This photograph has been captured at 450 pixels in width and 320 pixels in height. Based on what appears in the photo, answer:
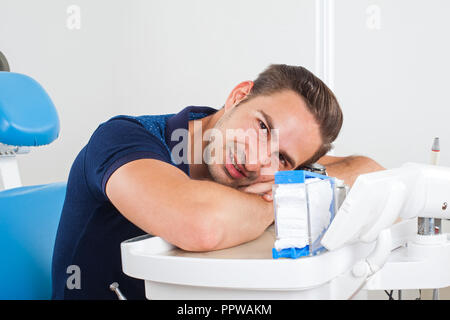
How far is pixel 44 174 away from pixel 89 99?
0.38 metres

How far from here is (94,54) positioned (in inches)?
82.5

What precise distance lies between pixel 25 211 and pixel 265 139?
0.54 meters

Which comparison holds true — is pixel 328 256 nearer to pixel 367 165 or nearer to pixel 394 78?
pixel 367 165

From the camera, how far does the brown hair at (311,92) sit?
3.60 feet

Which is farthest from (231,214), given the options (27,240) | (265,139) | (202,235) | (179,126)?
(27,240)

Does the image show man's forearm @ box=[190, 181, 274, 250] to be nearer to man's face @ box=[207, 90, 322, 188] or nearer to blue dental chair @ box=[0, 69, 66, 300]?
man's face @ box=[207, 90, 322, 188]

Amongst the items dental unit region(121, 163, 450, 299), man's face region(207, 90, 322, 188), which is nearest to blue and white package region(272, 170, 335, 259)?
dental unit region(121, 163, 450, 299)

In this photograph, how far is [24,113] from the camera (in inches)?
39.2

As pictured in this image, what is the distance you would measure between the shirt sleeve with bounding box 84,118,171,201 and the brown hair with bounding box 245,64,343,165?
1.15ft

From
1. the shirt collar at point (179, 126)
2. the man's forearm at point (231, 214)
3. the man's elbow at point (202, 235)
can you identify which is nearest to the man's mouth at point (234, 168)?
the shirt collar at point (179, 126)

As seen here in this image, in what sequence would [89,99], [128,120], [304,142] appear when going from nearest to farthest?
1. [128,120]
2. [304,142]
3. [89,99]

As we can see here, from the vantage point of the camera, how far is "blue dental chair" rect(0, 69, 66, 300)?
974 millimetres
